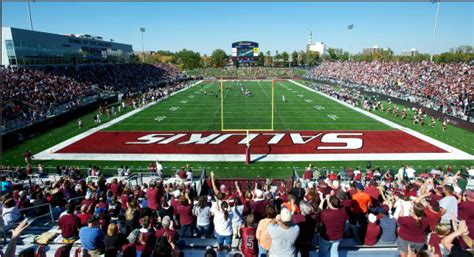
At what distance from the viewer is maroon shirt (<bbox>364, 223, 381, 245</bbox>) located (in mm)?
5855

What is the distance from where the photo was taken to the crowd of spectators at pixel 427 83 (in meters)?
29.3

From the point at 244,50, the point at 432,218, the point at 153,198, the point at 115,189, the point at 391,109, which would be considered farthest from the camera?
the point at 244,50

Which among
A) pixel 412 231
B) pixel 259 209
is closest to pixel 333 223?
pixel 412 231

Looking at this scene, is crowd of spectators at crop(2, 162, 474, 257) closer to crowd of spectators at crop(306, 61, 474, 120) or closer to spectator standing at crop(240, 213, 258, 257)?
spectator standing at crop(240, 213, 258, 257)

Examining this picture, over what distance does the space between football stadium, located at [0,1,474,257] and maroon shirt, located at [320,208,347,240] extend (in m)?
0.02

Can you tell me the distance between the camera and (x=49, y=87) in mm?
34781

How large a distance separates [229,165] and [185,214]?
10.9 metres

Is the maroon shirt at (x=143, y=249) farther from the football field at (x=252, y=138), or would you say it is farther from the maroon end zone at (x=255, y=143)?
the maroon end zone at (x=255, y=143)

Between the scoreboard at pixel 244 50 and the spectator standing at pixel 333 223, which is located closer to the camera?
the spectator standing at pixel 333 223

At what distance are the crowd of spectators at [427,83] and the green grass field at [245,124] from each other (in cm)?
439

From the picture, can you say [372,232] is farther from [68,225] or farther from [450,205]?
[68,225]

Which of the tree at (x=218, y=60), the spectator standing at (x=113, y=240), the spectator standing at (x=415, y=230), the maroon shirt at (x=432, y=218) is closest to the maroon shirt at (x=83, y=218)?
the spectator standing at (x=113, y=240)

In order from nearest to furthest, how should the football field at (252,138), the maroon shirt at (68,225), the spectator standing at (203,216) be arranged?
the maroon shirt at (68,225)
the spectator standing at (203,216)
the football field at (252,138)

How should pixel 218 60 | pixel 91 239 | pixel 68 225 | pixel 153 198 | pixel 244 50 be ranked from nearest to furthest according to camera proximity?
pixel 91 239, pixel 68 225, pixel 153 198, pixel 244 50, pixel 218 60
